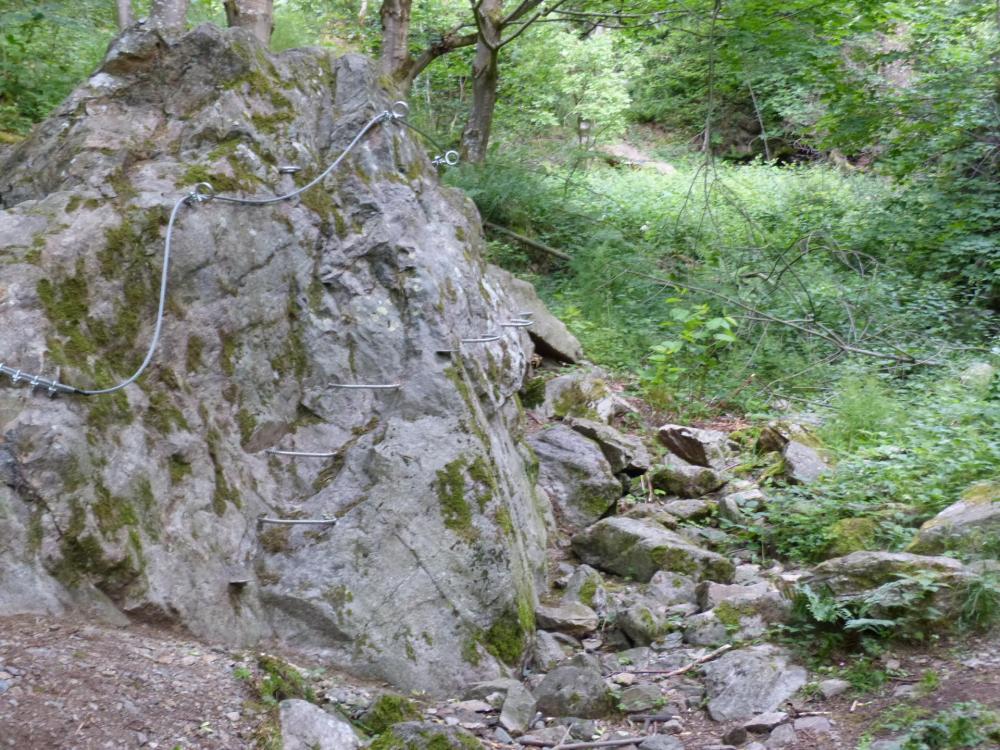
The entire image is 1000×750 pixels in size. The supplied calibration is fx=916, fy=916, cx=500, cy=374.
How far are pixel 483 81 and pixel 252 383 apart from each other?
8186mm

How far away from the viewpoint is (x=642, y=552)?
5.95 m

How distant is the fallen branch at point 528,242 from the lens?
474 inches

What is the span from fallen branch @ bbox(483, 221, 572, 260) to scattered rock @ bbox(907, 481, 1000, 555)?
7.24 meters

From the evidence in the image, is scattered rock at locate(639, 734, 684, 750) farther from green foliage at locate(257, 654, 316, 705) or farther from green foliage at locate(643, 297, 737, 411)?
green foliage at locate(643, 297, 737, 411)

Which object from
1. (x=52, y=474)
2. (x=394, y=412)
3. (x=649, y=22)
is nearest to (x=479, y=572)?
(x=394, y=412)

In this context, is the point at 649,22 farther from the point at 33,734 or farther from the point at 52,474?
the point at 33,734

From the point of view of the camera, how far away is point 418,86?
50.4 feet

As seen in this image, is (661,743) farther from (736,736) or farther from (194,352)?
(194,352)

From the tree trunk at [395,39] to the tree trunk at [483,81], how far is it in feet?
4.19

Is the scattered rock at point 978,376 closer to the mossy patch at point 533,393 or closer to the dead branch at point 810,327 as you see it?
the dead branch at point 810,327

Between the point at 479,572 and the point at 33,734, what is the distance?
→ 219cm

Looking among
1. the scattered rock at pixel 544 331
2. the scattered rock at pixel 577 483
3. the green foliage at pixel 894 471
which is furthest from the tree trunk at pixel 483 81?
the green foliage at pixel 894 471

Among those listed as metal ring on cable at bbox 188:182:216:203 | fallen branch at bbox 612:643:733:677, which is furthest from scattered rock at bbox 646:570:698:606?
metal ring on cable at bbox 188:182:216:203

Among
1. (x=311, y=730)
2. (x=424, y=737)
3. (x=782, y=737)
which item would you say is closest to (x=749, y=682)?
(x=782, y=737)
